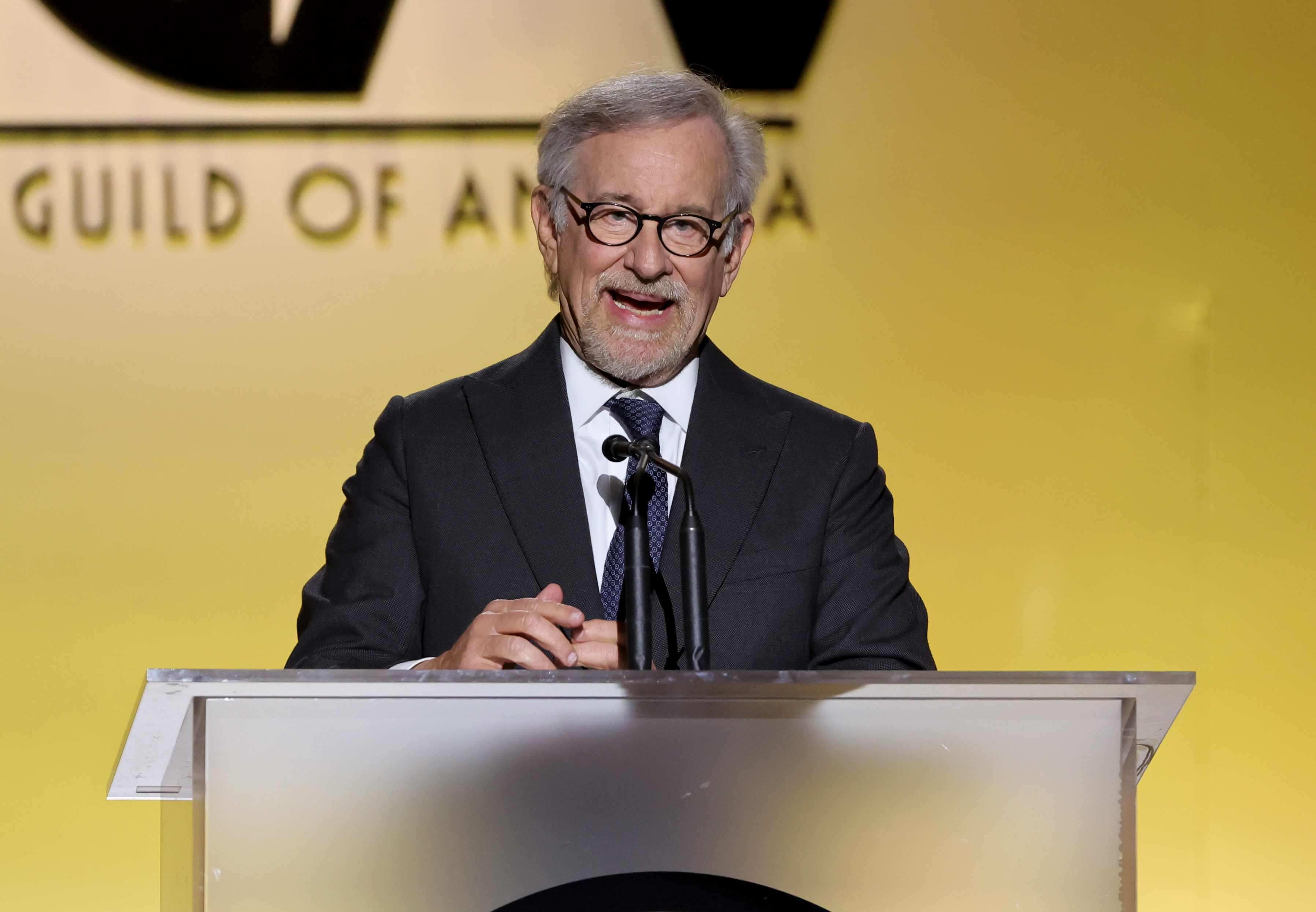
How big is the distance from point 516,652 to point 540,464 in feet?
1.55

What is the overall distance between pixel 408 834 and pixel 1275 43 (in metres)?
2.73

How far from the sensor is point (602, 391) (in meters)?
1.66

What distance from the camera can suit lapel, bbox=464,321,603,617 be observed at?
151 centimetres

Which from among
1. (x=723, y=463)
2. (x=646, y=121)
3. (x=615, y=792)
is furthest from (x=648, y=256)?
(x=615, y=792)

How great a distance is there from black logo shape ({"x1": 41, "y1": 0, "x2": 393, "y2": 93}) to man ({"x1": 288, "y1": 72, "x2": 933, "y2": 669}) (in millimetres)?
1174

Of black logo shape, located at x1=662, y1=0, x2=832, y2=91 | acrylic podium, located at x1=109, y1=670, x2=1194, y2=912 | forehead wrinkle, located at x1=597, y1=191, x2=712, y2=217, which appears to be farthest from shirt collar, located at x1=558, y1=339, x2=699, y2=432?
black logo shape, located at x1=662, y1=0, x2=832, y2=91

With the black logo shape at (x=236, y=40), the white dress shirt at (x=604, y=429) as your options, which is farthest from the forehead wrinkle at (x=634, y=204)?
the black logo shape at (x=236, y=40)

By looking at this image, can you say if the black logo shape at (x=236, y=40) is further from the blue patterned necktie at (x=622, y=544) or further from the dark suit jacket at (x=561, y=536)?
the blue patterned necktie at (x=622, y=544)

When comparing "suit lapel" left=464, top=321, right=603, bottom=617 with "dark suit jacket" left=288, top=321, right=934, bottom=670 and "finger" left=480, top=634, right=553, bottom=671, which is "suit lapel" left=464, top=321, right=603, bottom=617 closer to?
"dark suit jacket" left=288, top=321, right=934, bottom=670

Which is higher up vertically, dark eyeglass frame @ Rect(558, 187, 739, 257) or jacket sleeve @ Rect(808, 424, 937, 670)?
dark eyeglass frame @ Rect(558, 187, 739, 257)

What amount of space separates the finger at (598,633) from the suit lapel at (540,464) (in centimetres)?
30

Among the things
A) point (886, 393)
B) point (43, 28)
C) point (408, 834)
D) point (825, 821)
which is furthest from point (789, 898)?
point (43, 28)

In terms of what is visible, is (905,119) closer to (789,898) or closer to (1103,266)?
A: (1103,266)

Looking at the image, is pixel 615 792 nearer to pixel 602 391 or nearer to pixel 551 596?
pixel 551 596
